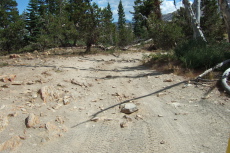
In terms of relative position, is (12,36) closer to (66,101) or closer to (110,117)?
(66,101)

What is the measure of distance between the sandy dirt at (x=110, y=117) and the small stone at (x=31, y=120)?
0.03 meters

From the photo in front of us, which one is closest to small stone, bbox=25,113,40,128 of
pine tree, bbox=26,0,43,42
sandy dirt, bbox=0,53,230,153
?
sandy dirt, bbox=0,53,230,153

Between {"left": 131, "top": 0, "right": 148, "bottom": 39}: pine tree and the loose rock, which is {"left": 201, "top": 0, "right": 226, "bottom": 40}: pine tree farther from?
the loose rock

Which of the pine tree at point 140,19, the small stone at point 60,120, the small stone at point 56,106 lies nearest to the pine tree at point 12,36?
the pine tree at point 140,19

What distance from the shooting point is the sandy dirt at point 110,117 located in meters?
2.46

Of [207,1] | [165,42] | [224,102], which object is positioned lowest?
[224,102]

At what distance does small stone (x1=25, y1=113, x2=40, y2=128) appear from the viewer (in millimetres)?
2936

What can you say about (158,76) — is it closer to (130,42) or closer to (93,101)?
(93,101)

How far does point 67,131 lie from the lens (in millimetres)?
2893

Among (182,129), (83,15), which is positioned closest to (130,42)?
(83,15)

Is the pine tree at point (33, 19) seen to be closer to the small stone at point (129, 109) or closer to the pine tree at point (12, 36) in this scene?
the pine tree at point (12, 36)

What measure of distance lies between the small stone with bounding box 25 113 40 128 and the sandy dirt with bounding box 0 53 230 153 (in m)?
0.03

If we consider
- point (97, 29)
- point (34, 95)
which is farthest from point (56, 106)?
point (97, 29)

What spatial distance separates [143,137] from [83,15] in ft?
31.5
